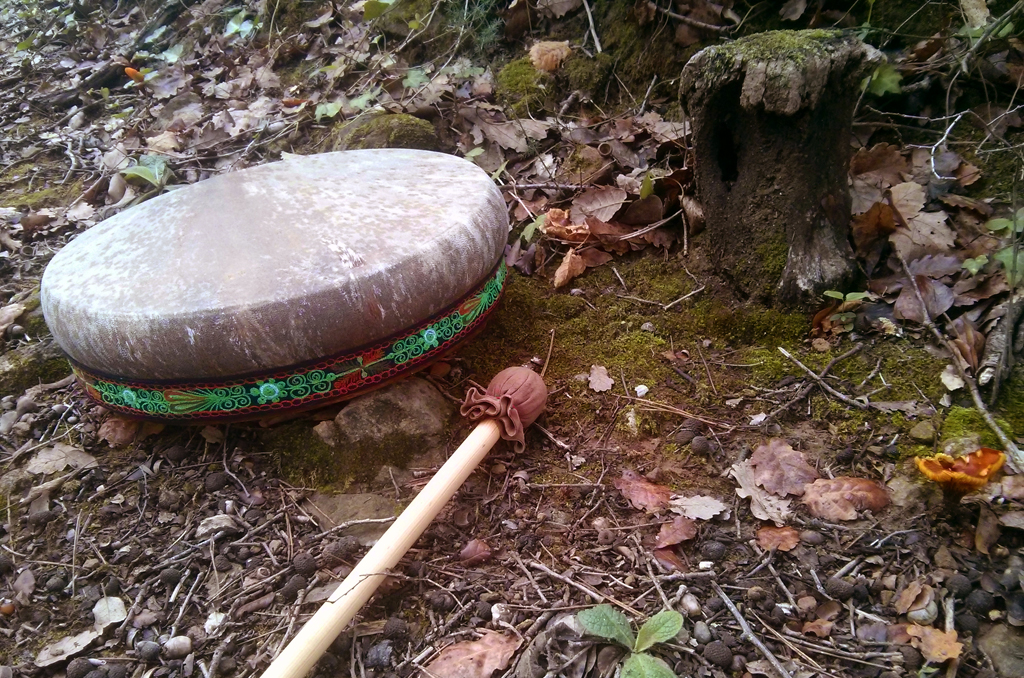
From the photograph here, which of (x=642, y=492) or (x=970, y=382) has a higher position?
(x=970, y=382)

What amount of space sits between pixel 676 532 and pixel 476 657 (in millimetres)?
640

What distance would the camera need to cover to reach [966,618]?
59.7 inches

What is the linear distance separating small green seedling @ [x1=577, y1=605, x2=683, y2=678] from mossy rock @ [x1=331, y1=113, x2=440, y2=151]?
2.60 m

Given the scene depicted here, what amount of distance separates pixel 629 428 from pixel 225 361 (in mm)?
1304

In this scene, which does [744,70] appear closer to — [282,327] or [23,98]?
[282,327]

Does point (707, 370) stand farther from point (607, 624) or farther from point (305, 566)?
point (305, 566)

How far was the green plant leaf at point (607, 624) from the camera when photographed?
1495 millimetres

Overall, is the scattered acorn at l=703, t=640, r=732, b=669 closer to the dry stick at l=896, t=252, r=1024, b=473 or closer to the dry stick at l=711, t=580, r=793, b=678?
the dry stick at l=711, t=580, r=793, b=678

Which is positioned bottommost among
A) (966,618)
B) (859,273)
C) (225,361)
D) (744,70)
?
(966,618)

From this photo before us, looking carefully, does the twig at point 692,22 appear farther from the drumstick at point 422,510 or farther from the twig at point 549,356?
the drumstick at point 422,510

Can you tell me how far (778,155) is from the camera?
2246 millimetres

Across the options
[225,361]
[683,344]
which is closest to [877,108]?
[683,344]

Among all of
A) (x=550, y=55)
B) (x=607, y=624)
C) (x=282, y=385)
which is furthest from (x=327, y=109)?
(x=607, y=624)

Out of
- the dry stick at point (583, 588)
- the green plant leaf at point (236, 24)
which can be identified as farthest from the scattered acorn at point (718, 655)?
the green plant leaf at point (236, 24)
